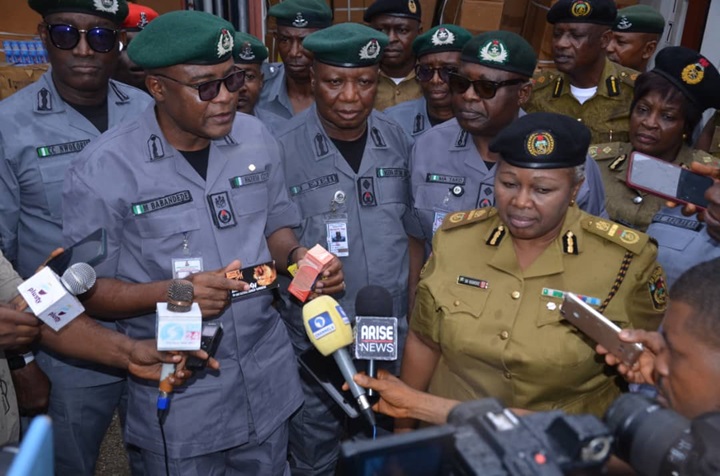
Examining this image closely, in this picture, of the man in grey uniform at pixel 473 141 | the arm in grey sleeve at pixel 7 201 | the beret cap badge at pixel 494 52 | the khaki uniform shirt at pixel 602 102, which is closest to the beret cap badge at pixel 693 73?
the man in grey uniform at pixel 473 141

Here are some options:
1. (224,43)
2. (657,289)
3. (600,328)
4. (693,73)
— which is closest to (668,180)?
(657,289)

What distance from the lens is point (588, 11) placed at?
15.5 ft

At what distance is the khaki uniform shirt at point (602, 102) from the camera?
15.6ft

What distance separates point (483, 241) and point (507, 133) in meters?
0.44

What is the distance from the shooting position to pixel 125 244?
2703mm

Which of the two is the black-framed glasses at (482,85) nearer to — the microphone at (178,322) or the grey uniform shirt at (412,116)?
the grey uniform shirt at (412,116)

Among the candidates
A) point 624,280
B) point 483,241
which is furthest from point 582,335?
point 483,241

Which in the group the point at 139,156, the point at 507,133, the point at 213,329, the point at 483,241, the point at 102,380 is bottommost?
the point at 102,380

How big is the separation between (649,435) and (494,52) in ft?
8.21

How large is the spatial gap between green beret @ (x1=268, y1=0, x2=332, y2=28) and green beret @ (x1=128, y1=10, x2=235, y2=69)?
87.4 inches

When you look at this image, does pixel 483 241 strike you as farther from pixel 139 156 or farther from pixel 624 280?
pixel 139 156

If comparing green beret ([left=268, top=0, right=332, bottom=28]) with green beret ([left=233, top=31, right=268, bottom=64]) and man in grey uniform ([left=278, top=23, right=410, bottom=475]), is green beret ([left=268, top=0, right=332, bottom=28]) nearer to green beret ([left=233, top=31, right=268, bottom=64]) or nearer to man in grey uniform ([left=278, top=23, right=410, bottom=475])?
green beret ([left=233, top=31, right=268, bottom=64])

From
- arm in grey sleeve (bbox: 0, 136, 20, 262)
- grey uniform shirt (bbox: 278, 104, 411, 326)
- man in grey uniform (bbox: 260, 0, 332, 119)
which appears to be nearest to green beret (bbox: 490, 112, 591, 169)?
grey uniform shirt (bbox: 278, 104, 411, 326)

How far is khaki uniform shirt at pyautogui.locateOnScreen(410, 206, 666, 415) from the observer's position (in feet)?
7.88
